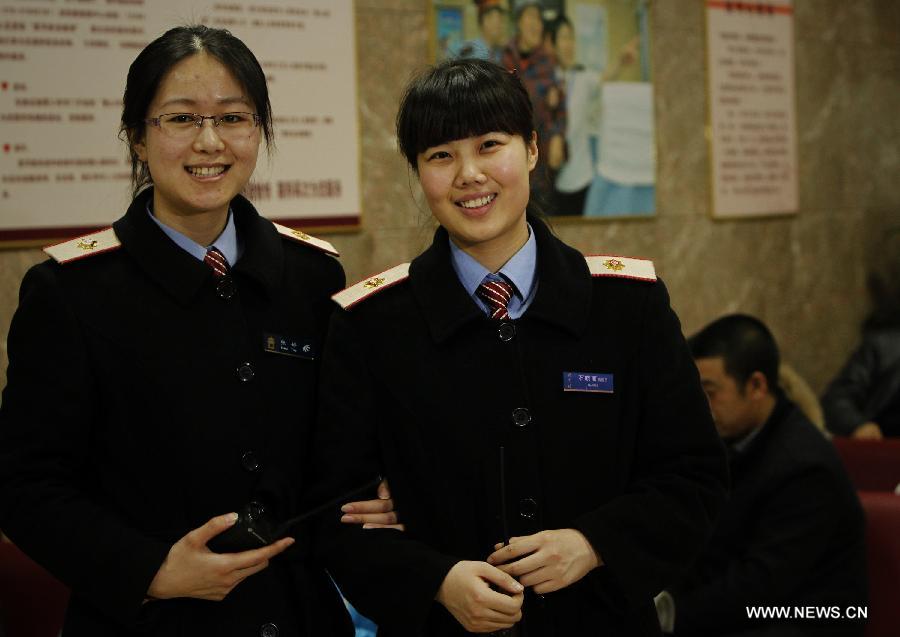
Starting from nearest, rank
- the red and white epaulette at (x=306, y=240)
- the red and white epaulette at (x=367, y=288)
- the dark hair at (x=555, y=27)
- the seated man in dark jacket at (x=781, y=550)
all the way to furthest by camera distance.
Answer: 1. the red and white epaulette at (x=367, y=288)
2. the red and white epaulette at (x=306, y=240)
3. the seated man in dark jacket at (x=781, y=550)
4. the dark hair at (x=555, y=27)

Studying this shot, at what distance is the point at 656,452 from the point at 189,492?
832mm

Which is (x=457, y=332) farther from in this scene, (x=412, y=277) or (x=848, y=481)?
(x=848, y=481)

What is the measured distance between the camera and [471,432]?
1866mm

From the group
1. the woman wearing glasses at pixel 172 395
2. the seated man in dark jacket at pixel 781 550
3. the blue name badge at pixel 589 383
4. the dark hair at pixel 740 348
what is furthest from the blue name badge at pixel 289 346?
the dark hair at pixel 740 348

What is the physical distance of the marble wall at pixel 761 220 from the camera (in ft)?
13.9

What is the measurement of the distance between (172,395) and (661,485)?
874 mm

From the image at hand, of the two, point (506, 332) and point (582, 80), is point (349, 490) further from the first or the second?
point (582, 80)

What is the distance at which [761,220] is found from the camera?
214 inches

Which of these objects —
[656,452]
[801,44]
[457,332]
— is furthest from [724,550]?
[801,44]

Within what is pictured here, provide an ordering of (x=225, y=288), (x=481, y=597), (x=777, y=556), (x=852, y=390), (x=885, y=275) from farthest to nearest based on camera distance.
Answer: (x=885, y=275) → (x=852, y=390) → (x=777, y=556) → (x=225, y=288) → (x=481, y=597)

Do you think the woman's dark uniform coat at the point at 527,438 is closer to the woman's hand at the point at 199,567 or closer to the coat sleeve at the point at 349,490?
the coat sleeve at the point at 349,490

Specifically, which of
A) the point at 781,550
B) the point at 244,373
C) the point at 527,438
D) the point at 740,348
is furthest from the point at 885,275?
the point at 244,373

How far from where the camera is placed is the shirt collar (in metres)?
1.95

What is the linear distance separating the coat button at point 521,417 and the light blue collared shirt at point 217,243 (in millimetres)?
613
